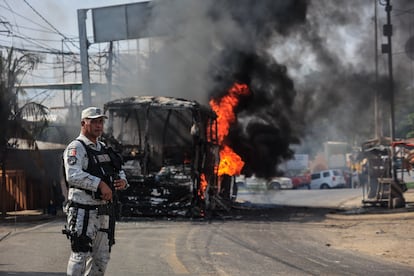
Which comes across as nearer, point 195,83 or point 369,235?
point 369,235

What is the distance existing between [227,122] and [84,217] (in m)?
15.0

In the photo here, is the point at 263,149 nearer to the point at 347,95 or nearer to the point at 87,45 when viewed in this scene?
the point at 347,95

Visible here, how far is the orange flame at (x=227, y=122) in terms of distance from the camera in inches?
748

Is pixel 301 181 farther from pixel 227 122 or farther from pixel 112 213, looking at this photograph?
pixel 112 213

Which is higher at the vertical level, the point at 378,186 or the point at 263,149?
the point at 263,149

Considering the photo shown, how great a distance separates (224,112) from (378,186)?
5.32m

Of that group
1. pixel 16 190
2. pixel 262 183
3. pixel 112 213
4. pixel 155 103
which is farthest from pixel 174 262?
pixel 262 183

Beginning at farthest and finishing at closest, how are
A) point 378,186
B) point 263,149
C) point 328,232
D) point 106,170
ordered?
point 263,149 → point 378,186 → point 328,232 → point 106,170

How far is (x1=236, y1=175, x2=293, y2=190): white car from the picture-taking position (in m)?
23.9

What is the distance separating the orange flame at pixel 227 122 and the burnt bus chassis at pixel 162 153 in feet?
12.3

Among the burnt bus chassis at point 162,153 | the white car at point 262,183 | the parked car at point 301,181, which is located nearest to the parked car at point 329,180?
the parked car at point 301,181

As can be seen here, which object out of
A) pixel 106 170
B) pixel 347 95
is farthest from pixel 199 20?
pixel 106 170

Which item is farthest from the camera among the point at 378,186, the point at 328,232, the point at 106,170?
the point at 378,186

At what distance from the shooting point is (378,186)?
18.9 metres
